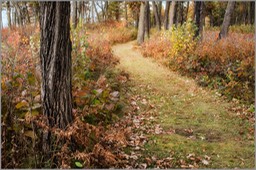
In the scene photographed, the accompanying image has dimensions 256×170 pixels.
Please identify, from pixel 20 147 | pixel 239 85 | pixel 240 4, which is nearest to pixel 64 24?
pixel 20 147

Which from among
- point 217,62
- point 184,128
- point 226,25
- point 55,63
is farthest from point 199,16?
point 55,63

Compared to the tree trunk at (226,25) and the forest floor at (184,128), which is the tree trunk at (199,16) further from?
the forest floor at (184,128)

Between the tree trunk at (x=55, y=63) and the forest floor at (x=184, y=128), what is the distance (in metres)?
1.46

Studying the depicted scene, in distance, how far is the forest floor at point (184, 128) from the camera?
469 centimetres

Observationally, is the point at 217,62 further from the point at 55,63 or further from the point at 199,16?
the point at 55,63

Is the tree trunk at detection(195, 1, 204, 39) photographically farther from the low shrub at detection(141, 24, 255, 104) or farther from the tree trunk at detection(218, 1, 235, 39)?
the tree trunk at detection(218, 1, 235, 39)

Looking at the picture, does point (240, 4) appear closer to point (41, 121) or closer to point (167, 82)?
point (167, 82)

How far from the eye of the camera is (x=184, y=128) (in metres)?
6.05

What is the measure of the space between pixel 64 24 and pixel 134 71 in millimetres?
7392

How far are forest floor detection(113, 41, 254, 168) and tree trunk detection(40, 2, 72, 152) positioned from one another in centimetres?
146

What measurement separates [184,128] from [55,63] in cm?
337

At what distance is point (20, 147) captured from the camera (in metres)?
3.88

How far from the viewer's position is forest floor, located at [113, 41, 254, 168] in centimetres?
469

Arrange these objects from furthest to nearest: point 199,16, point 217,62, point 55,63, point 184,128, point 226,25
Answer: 1. point 226,25
2. point 199,16
3. point 217,62
4. point 184,128
5. point 55,63
